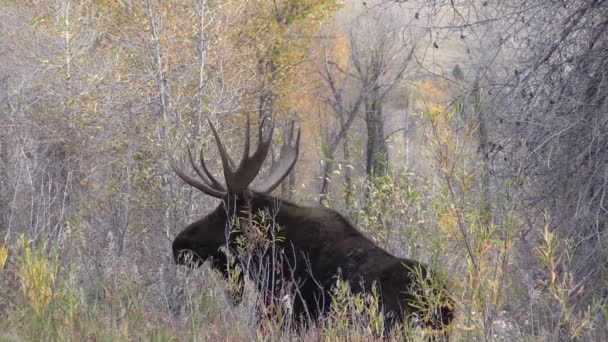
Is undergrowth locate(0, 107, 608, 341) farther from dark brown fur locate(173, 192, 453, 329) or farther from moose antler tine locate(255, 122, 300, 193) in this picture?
moose antler tine locate(255, 122, 300, 193)

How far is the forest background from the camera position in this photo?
206 inches

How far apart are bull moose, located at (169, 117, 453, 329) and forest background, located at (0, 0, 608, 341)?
0.32 metres

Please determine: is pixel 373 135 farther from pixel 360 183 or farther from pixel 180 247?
pixel 180 247

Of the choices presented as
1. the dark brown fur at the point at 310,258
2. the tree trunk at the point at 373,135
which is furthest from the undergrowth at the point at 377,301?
the tree trunk at the point at 373,135

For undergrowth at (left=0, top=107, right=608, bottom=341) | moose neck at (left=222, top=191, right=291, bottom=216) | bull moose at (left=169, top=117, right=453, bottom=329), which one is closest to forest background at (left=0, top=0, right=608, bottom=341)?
undergrowth at (left=0, top=107, right=608, bottom=341)

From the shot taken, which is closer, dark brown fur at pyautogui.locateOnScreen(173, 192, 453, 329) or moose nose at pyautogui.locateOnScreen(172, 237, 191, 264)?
dark brown fur at pyautogui.locateOnScreen(173, 192, 453, 329)

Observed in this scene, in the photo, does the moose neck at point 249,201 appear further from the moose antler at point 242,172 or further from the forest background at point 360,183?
the forest background at point 360,183

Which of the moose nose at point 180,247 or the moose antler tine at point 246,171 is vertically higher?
the moose antler tine at point 246,171

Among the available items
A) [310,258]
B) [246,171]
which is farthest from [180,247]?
[310,258]

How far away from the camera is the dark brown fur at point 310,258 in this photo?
20.3 feet

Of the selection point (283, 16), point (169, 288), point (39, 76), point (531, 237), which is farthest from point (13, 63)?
point (531, 237)

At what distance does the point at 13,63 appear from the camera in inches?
790

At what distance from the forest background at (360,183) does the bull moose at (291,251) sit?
32 centimetres

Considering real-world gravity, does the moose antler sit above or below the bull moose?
above
